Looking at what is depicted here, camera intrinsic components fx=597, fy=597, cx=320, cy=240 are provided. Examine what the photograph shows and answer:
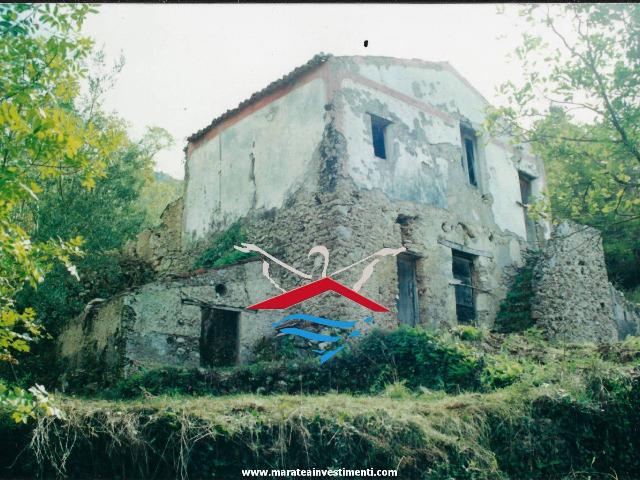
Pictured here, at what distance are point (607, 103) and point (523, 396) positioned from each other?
534 centimetres

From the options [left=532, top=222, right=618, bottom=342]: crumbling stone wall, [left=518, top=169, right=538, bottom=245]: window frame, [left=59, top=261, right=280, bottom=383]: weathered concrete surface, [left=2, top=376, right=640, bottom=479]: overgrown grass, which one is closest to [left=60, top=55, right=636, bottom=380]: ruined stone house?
[left=59, top=261, right=280, bottom=383]: weathered concrete surface

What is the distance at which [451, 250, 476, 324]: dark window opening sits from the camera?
42.6 ft

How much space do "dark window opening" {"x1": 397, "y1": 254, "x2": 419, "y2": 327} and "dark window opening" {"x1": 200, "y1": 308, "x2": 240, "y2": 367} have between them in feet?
11.0

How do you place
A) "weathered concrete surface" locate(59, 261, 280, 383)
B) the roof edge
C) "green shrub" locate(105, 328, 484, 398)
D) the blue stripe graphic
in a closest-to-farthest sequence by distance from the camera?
"green shrub" locate(105, 328, 484, 398), "weathered concrete surface" locate(59, 261, 280, 383), the blue stripe graphic, the roof edge

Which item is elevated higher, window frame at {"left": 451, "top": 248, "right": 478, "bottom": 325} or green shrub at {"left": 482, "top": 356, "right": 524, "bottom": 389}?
window frame at {"left": 451, "top": 248, "right": 478, "bottom": 325}

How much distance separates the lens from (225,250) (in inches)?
505

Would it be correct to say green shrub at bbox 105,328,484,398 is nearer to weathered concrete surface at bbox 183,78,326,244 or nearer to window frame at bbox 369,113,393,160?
weathered concrete surface at bbox 183,78,326,244

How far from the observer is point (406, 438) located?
22.0 ft

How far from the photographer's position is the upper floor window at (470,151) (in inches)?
574

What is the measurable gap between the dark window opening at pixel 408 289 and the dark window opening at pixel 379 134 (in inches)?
86.9

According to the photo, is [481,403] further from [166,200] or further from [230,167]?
[166,200]

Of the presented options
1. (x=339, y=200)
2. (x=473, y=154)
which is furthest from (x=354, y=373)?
(x=473, y=154)

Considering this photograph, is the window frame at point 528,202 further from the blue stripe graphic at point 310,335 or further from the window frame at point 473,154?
the blue stripe graphic at point 310,335

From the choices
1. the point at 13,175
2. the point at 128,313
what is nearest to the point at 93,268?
the point at 128,313
